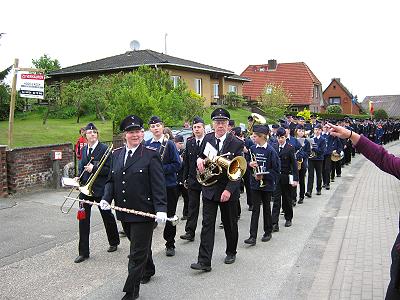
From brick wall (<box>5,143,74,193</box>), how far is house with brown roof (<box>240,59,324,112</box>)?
42185mm

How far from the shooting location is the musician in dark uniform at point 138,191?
16.8 ft

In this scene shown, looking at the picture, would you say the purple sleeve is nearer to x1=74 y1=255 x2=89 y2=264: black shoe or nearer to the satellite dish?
x1=74 y1=255 x2=89 y2=264: black shoe

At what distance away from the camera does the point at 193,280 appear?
593 cm

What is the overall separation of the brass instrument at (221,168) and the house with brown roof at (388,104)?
82118 mm

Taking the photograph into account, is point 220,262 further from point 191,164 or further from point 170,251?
point 191,164

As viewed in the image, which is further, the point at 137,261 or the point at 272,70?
the point at 272,70

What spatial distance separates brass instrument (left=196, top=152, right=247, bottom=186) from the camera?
6.27 m

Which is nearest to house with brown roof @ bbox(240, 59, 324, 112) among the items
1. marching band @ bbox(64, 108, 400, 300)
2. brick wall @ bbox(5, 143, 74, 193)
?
brick wall @ bbox(5, 143, 74, 193)

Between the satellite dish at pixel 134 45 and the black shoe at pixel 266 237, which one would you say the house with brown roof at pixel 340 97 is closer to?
the satellite dish at pixel 134 45

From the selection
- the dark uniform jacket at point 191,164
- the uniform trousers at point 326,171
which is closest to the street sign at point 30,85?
the dark uniform jacket at point 191,164

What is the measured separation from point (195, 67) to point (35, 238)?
27143 mm

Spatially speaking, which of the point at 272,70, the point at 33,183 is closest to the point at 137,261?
the point at 33,183

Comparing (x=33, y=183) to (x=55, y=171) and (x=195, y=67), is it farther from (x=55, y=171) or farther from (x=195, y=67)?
→ (x=195, y=67)

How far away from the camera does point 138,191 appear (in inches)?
206
